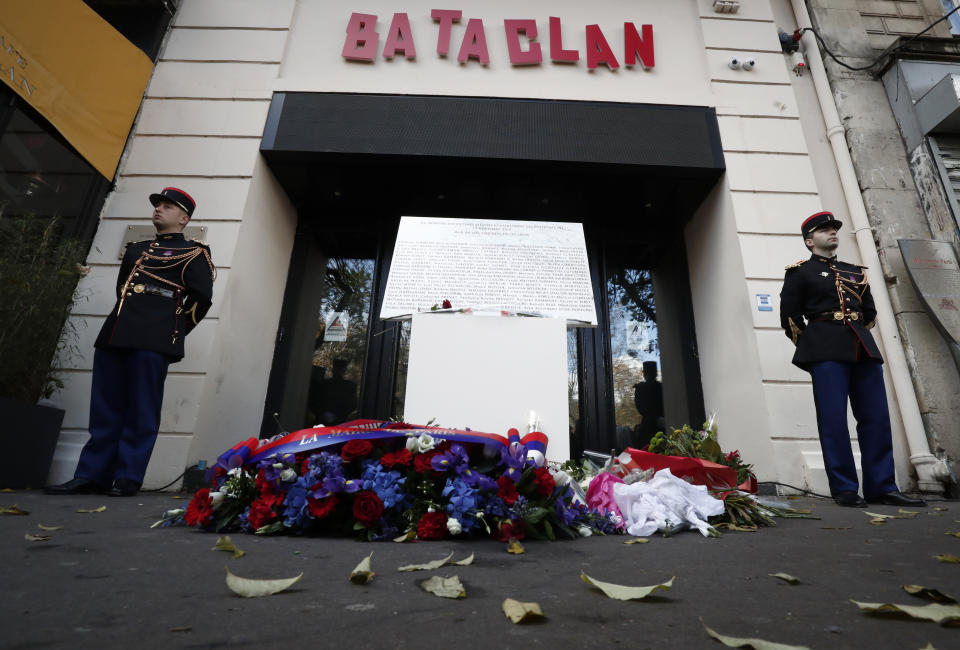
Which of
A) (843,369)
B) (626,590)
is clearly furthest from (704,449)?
(626,590)

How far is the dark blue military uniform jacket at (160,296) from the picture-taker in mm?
2871

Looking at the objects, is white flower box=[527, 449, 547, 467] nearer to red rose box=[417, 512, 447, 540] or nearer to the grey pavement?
the grey pavement

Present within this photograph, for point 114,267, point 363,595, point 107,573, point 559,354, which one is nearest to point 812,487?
point 559,354

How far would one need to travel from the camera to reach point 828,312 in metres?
3.02

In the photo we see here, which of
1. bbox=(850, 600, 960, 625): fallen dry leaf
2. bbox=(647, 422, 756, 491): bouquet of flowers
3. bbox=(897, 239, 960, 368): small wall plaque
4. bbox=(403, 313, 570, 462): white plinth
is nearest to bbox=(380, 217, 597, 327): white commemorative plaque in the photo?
bbox=(403, 313, 570, 462): white plinth

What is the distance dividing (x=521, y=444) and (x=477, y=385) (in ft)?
2.71

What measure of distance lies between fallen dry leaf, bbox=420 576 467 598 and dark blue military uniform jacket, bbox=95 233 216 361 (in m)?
2.57

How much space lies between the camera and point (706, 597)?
3.59 feet

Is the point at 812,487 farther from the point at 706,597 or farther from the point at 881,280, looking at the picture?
the point at 706,597

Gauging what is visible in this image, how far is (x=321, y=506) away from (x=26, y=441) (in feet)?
8.63

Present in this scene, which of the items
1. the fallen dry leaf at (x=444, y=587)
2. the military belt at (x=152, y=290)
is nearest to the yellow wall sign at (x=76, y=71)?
the military belt at (x=152, y=290)

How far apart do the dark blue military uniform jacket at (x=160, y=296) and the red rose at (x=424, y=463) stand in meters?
2.01

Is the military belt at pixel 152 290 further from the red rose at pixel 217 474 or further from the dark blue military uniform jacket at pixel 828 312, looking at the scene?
the dark blue military uniform jacket at pixel 828 312

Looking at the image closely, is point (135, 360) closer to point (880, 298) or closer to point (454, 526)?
point (454, 526)
